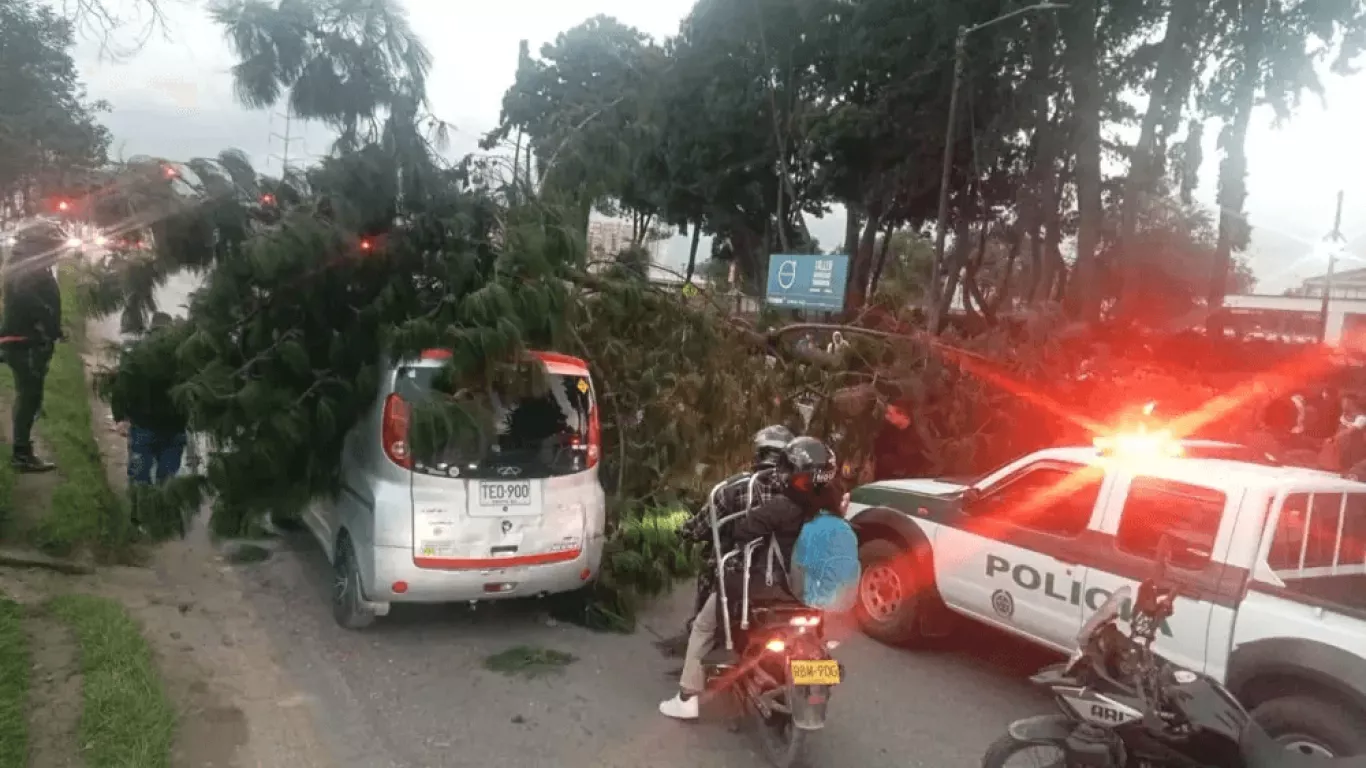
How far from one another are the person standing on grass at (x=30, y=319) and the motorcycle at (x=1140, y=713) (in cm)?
718

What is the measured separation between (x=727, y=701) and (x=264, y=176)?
14.2 ft

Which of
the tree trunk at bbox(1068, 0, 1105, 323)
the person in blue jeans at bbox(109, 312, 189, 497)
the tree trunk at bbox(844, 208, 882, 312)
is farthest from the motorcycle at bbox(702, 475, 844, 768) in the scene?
the tree trunk at bbox(844, 208, 882, 312)

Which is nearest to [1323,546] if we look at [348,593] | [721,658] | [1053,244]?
[721,658]

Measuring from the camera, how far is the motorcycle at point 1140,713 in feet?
11.6

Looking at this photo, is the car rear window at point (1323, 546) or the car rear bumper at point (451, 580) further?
the car rear bumper at point (451, 580)

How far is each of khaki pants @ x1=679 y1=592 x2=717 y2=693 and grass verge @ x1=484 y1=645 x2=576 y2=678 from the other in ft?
3.48

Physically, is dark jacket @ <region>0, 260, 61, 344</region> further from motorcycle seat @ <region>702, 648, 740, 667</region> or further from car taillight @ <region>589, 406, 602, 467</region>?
motorcycle seat @ <region>702, 648, 740, 667</region>

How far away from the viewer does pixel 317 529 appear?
6703 mm

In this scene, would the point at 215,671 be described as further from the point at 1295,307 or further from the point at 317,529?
the point at 1295,307

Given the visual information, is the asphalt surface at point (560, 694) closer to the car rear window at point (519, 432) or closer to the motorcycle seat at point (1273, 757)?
the car rear window at point (519, 432)

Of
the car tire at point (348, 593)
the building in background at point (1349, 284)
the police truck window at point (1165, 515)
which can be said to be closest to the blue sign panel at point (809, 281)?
the car tire at point (348, 593)

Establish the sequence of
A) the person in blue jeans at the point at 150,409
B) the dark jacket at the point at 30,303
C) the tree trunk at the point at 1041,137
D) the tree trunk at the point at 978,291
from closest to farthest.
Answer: the person in blue jeans at the point at 150,409
the dark jacket at the point at 30,303
the tree trunk at the point at 978,291
the tree trunk at the point at 1041,137

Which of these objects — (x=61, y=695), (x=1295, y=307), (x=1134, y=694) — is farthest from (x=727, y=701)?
(x=1295, y=307)

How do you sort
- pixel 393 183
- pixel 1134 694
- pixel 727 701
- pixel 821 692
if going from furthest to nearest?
pixel 393 183
pixel 727 701
pixel 821 692
pixel 1134 694
